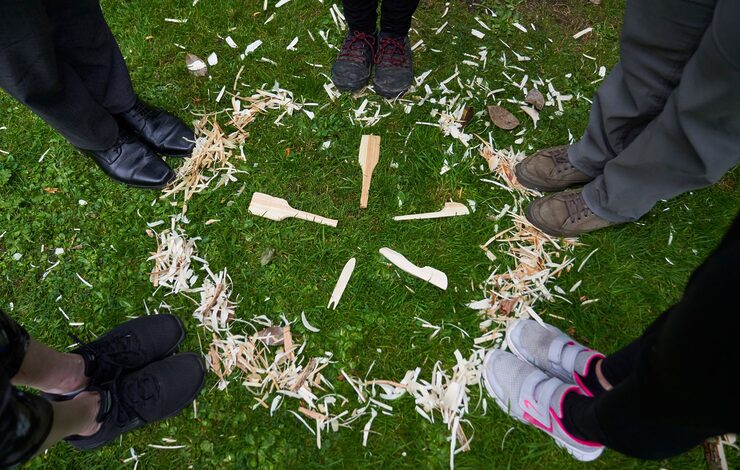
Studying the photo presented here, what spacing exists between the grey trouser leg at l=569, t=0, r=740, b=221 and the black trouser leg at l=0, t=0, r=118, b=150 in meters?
2.42

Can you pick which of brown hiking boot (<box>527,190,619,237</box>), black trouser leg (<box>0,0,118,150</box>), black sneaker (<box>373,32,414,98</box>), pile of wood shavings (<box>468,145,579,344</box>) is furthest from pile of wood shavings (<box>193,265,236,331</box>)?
brown hiking boot (<box>527,190,619,237</box>)

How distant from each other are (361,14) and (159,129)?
1.47 meters

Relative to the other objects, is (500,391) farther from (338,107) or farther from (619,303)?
(338,107)

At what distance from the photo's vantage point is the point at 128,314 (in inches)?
102

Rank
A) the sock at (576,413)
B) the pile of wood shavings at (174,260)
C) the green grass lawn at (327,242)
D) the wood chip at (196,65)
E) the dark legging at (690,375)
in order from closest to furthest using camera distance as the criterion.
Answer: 1. the dark legging at (690,375)
2. the sock at (576,413)
3. the green grass lawn at (327,242)
4. the pile of wood shavings at (174,260)
5. the wood chip at (196,65)

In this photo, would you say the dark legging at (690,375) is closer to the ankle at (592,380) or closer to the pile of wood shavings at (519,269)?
the ankle at (592,380)

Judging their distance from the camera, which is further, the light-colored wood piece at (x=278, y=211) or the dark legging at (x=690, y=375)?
the light-colored wood piece at (x=278, y=211)

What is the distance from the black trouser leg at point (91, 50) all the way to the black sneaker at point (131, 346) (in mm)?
1291

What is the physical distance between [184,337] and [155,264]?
0.49 meters

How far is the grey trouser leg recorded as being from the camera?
1627mm

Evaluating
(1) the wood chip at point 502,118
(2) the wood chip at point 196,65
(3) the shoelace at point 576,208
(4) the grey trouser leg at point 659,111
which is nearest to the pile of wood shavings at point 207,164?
(2) the wood chip at point 196,65


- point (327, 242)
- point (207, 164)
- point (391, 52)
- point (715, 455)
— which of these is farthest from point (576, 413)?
point (207, 164)

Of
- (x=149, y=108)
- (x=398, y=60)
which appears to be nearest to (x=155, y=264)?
(x=149, y=108)

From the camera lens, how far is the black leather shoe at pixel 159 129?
278 cm
